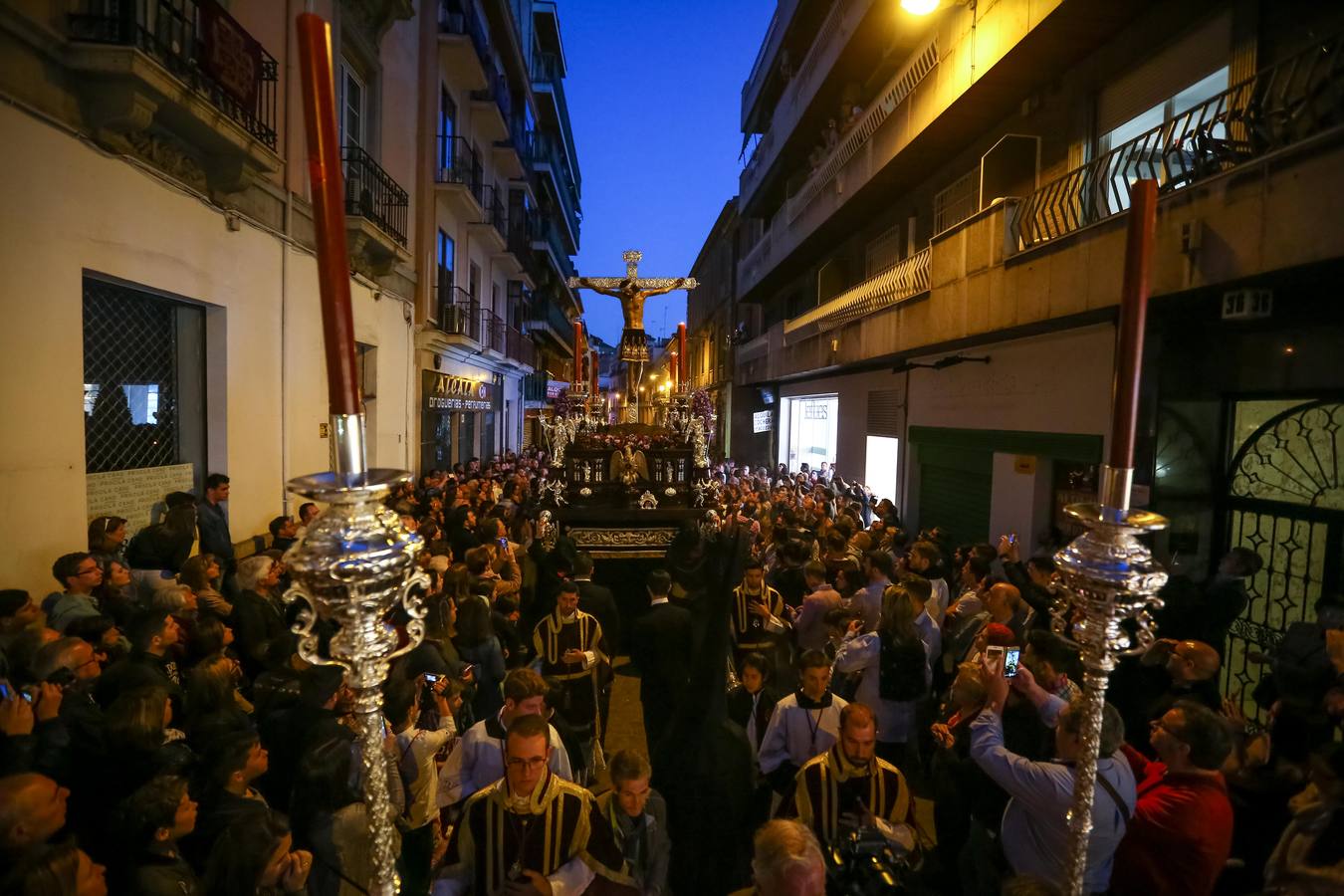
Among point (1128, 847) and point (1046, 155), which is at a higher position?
point (1046, 155)

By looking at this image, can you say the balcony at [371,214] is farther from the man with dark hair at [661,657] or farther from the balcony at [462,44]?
the man with dark hair at [661,657]

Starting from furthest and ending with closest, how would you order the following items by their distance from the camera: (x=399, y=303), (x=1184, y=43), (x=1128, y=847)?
1. (x=399, y=303)
2. (x=1184, y=43)
3. (x=1128, y=847)

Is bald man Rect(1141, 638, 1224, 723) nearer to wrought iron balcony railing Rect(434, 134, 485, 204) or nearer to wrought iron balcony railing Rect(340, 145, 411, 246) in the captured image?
wrought iron balcony railing Rect(340, 145, 411, 246)

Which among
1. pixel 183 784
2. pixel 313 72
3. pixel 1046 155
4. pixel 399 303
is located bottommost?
pixel 183 784

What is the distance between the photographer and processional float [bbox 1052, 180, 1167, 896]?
51.9 inches

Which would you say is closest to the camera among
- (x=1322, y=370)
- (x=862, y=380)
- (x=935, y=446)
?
(x=1322, y=370)

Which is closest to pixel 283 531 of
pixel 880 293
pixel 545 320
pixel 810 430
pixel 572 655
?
pixel 572 655

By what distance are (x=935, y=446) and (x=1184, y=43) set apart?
708 cm

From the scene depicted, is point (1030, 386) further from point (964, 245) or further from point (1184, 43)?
point (1184, 43)

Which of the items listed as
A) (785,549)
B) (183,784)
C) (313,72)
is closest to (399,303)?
(785,549)

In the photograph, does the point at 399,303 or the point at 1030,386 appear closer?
the point at 1030,386

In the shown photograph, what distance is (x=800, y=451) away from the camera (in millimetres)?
23234

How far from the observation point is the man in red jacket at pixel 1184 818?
8.72 feet

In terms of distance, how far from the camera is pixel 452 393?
17.5m
